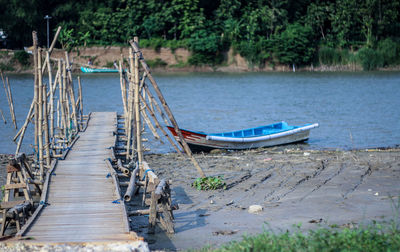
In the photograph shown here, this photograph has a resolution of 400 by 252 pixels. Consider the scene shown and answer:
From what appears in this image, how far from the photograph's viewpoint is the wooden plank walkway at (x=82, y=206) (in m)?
6.06

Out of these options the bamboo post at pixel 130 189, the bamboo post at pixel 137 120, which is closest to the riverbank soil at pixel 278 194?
the bamboo post at pixel 130 189

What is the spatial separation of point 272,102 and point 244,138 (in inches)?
588

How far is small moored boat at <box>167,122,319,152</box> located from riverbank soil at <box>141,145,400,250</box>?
0.75 m

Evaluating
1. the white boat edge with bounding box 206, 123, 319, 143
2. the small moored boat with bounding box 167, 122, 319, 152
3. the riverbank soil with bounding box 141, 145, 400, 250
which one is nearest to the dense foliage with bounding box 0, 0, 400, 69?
the small moored boat with bounding box 167, 122, 319, 152

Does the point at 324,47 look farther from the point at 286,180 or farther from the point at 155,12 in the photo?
the point at 286,180

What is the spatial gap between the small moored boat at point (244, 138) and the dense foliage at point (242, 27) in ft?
102

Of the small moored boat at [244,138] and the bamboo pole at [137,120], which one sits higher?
the bamboo pole at [137,120]

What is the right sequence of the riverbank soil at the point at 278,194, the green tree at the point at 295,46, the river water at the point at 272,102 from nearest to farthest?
the riverbank soil at the point at 278,194
the river water at the point at 272,102
the green tree at the point at 295,46

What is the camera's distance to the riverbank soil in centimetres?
735

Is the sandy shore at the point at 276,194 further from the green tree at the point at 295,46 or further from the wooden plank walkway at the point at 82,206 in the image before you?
the green tree at the point at 295,46

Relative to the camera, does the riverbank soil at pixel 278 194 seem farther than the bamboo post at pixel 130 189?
No

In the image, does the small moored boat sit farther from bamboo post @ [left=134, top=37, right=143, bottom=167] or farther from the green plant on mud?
the green plant on mud

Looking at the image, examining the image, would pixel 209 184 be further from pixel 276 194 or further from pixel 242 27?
pixel 242 27

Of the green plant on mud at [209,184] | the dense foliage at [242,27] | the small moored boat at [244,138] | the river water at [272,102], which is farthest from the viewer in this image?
the dense foliage at [242,27]
